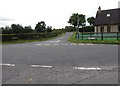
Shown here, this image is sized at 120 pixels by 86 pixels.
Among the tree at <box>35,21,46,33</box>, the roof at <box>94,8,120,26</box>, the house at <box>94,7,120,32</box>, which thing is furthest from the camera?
the tree at <box>35,21,46,33</box>

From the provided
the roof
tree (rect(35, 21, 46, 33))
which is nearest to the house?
the roof

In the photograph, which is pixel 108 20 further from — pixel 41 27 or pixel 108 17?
pixel 41 27

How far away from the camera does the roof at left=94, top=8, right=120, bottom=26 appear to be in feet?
172

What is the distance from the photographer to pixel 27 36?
45969mm

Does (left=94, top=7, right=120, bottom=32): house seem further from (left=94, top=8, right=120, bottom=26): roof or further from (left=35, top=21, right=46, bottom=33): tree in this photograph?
(left=35, top=21, right=46, bottom=33): tree

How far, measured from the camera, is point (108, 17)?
5441 centimetres

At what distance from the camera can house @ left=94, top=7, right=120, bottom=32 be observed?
51.8 meters

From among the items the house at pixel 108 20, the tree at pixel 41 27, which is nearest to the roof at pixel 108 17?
the house at pixel 108 20

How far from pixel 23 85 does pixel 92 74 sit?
2.44 meters

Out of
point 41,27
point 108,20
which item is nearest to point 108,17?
point 108,20

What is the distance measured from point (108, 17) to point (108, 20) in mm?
1311

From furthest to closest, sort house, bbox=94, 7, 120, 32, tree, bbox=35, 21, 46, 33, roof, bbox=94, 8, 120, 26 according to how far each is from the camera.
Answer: tree, bbox=35, 21, 46, 33 < roof, bbox=94, 8, 120, 26 < house, bbox=94, 7, 120, 32

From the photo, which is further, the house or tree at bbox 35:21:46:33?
tree at bbox 35:21:46:33

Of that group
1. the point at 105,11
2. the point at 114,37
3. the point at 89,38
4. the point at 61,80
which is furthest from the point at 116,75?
the point at 105,11
